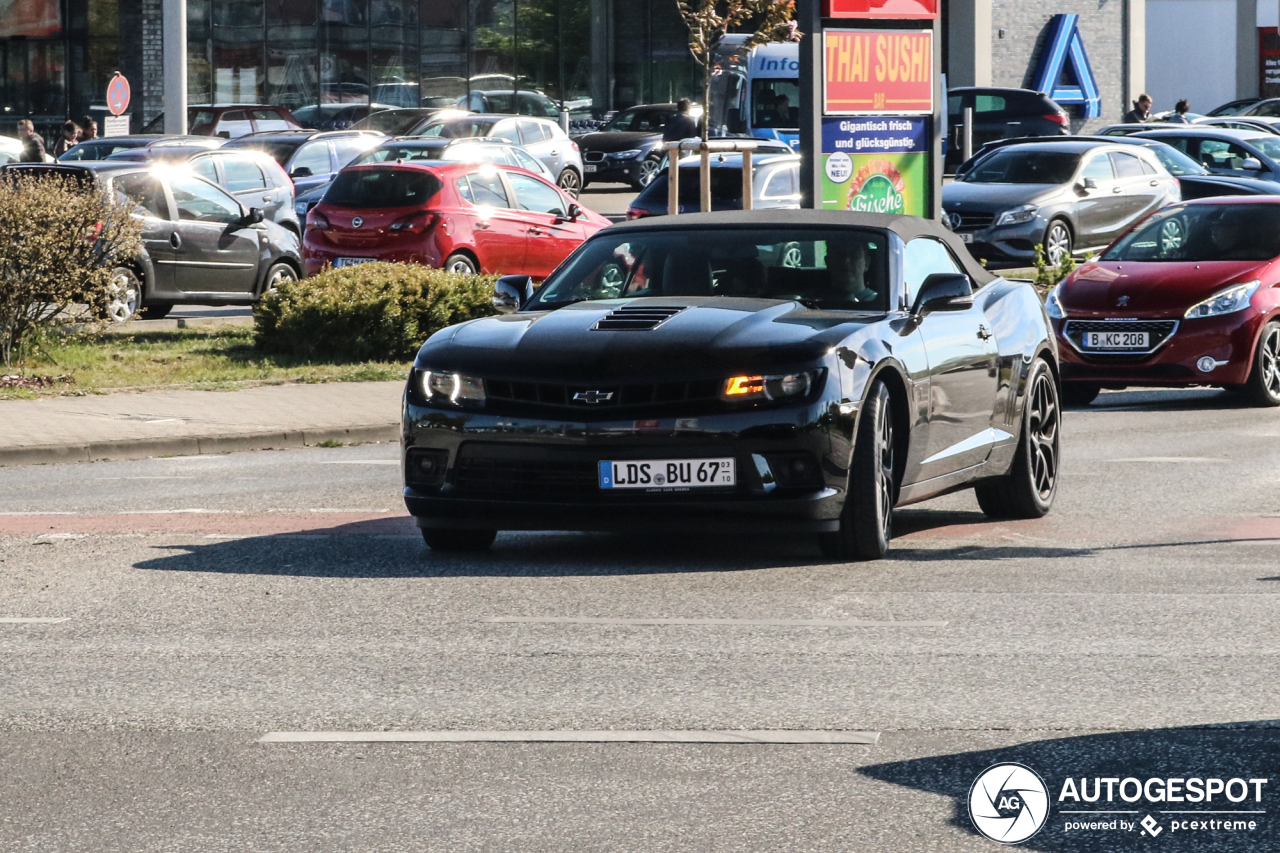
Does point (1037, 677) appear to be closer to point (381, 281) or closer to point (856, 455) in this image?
point (856, 455)

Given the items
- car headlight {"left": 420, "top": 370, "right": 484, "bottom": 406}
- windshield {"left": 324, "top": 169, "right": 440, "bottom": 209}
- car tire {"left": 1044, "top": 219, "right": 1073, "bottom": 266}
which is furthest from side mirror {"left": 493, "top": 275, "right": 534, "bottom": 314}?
car tire {"left": 1044, "top": 219, "right": 1073, "bottom": 266}

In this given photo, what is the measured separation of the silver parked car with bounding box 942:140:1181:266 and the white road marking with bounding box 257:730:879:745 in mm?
20695

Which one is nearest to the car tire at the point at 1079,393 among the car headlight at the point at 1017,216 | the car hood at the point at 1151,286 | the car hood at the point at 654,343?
the car hood at the point at 1151,286

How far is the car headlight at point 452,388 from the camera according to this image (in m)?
8.84

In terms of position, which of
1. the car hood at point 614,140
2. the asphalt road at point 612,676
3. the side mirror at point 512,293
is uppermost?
the car hood at point 614,140

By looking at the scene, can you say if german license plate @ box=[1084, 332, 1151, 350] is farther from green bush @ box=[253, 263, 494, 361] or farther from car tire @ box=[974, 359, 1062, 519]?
green bush @ box=[253, 263, 494, 361]

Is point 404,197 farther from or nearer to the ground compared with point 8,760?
farther from the ground

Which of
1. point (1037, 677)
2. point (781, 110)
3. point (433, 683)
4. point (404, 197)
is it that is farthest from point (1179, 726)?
point (781, 110)

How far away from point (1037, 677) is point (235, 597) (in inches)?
123

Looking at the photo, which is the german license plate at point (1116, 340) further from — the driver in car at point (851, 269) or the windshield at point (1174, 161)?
the windshield at point (1174, 161)

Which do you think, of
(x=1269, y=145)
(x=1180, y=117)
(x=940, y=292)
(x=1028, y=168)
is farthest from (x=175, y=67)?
(x=940, y=292)

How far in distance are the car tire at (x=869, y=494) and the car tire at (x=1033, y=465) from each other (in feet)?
5.09

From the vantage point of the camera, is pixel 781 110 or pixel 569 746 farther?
pixel 781 110

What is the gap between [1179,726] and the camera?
593 centimetres
